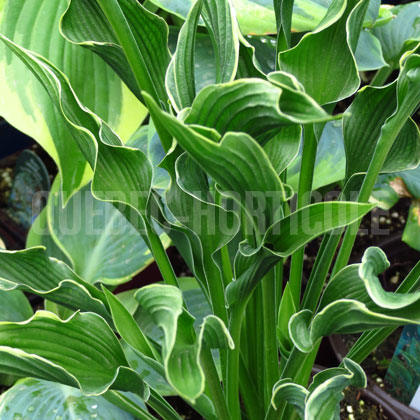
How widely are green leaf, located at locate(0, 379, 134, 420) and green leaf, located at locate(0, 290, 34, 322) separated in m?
0.13

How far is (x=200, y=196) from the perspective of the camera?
358mm

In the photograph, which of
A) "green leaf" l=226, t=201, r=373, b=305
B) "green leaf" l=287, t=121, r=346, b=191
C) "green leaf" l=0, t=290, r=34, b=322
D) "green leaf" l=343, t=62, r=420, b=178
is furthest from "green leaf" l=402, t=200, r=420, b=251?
"green leaf" l=0, t=290, r=34, b=322

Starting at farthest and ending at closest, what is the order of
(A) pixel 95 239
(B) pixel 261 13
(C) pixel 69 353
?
Answer: 1. (A) pixel 95 239
2. (B) pixel 261 13
3. (C) pixel 69 353

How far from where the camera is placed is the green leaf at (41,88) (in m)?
0.59

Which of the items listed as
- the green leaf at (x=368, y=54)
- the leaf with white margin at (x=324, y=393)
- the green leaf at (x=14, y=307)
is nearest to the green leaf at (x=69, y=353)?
the leaf with white margin at (x=324, y=393)

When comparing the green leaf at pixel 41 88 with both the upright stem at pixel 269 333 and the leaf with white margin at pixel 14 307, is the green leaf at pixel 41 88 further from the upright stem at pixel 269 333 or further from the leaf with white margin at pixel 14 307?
the upright stem at pixel 269 333

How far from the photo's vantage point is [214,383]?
43 centimetres

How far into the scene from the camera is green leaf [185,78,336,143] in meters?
0.24

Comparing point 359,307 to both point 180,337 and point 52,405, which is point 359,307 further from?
point 52,405

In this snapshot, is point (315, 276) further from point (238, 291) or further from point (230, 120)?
point (230, 120)

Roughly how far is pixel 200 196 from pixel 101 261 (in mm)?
379

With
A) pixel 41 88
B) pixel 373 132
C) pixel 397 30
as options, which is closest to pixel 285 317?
pixel 373 132

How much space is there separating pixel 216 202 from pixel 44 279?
0.14 metres

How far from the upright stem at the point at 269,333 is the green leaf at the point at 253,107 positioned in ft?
0.52
